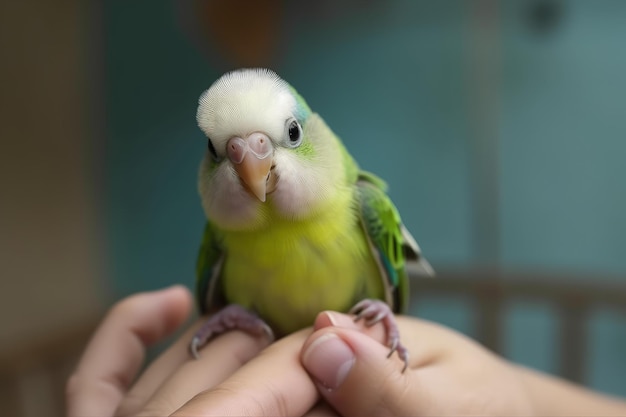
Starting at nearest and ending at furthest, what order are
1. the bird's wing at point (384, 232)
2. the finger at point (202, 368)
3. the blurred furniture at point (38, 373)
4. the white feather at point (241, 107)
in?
the white feather at point (241, 107) < the finger at point (202, 368) < the bird's wing at point (384, 232) < the blurred furniture at point (38, 373)

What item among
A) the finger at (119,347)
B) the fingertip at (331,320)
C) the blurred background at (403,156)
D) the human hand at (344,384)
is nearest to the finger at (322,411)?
the human hand at (344,384)

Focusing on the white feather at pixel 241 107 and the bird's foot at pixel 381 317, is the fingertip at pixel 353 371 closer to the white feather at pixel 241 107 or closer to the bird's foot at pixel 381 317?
the bird's foot at pixel 381 317

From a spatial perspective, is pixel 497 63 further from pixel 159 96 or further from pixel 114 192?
pixel 114 192

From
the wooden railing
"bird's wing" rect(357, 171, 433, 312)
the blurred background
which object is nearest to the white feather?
"bird's wing" rect(357, 171, 433, 312)

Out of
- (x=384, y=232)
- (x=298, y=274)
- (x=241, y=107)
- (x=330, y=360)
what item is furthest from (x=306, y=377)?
(x=241, y=107)

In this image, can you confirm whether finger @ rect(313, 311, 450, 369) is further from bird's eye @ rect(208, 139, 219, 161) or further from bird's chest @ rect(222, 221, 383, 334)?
bird's eye @ rect(208, 139, 219, 161)

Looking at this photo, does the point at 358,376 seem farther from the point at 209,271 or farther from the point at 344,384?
the point at 209,271

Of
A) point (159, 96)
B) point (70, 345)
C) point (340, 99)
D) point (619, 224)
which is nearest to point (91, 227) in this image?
point (70, 345)
